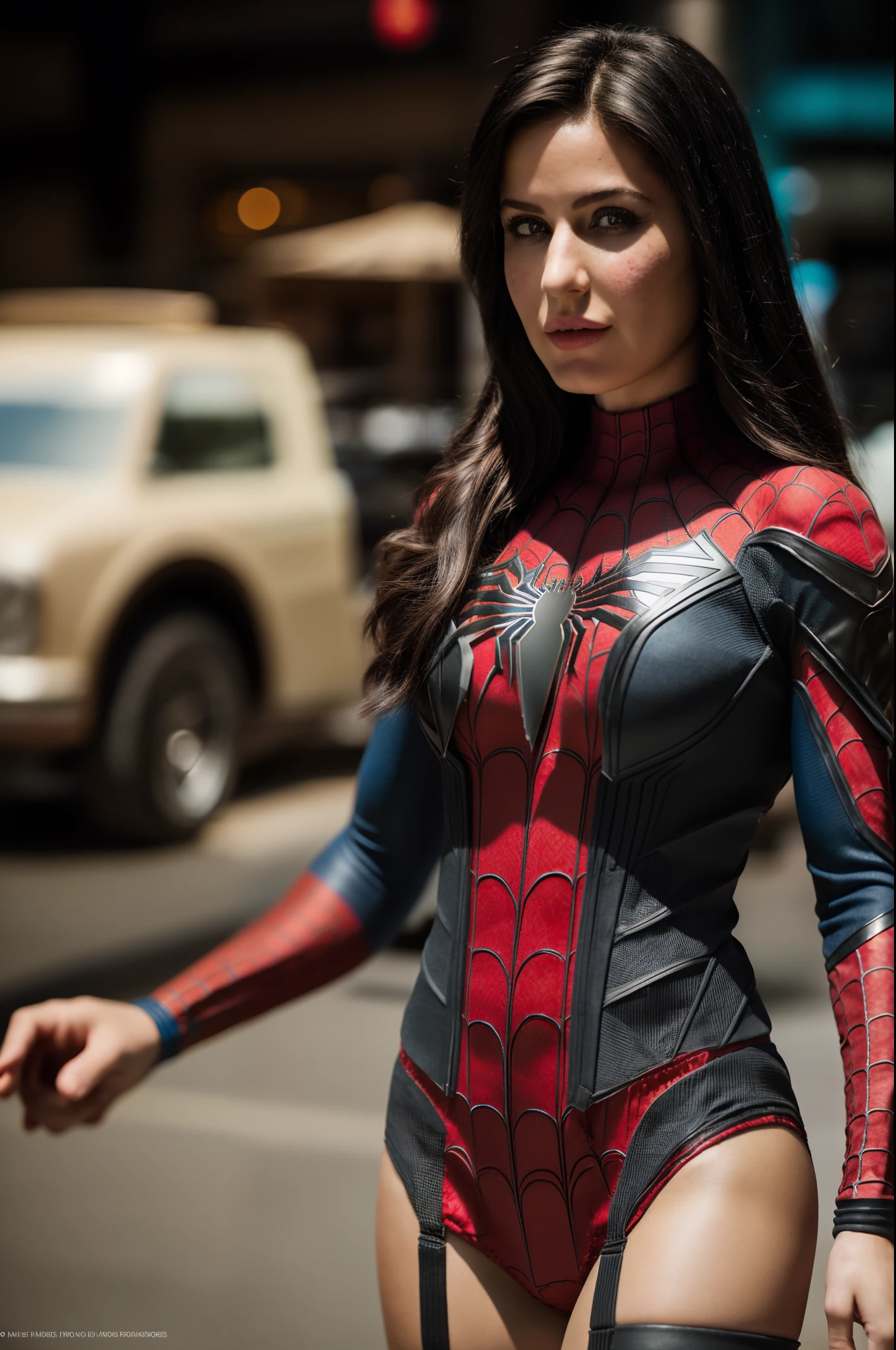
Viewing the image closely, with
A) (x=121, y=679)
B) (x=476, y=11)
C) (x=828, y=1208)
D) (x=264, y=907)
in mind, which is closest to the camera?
(x=828, y=1208)

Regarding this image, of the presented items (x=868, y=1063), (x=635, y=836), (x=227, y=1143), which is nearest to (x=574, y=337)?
(x=635, y=836)

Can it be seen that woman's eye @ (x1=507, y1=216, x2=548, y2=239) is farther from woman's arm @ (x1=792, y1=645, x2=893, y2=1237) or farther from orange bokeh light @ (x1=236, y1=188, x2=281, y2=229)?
orange bokeh light @ (x1=236, y1=188, x2=281, y2=229)

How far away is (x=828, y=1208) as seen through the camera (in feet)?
11.0

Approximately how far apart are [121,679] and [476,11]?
7.13 metres

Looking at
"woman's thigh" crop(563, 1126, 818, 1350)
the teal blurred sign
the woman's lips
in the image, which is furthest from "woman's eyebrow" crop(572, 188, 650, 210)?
the teal blurred sign

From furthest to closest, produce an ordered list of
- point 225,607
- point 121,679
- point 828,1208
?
point 225,607, point 121,679, point 828,1208

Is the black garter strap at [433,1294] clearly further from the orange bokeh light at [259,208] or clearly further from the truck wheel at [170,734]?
the orange bokeh light at [259,208]

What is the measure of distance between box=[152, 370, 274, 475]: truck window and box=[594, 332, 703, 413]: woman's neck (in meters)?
5.51

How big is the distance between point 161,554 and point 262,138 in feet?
25.7

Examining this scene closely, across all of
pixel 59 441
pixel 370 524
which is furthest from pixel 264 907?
pixel 370 524

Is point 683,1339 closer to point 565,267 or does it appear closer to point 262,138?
point 565,267

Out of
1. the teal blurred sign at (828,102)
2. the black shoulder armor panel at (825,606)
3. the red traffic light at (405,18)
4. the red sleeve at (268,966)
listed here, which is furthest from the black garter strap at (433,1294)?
the red traffic light at (405,18)

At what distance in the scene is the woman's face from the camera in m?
1.41

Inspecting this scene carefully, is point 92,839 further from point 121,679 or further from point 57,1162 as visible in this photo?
point 57,1162
